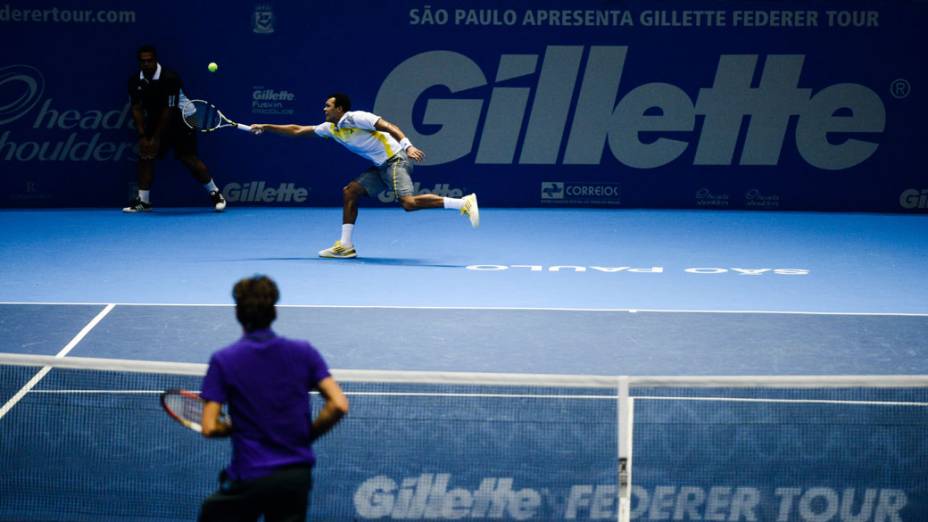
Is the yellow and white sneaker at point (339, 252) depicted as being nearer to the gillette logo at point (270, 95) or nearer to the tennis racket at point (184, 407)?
the gillette logo at point (270, 95)

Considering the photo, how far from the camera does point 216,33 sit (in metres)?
18.4

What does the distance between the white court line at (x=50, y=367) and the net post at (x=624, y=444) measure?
99.9 inches

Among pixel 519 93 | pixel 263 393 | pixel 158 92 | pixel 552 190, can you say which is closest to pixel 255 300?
pixel 263 393

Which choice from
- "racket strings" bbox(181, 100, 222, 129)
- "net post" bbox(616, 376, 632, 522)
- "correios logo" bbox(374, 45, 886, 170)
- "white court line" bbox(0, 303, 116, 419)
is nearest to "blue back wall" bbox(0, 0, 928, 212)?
"correios logo" bbox(374, 45, 886, 170)

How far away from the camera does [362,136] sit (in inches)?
542

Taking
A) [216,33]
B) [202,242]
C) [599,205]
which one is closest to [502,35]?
[599,205]

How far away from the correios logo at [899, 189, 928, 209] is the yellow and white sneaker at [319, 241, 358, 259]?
28.7 ft

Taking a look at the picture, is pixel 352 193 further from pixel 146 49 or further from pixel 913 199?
pixel 913 199

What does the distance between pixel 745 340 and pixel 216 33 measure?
10720 mm

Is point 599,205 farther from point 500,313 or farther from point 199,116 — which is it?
point 500,313

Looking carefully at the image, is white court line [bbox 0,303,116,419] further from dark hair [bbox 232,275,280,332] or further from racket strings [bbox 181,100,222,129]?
racket strings [bbox 181,100,222,129]

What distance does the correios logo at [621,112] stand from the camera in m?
18.4

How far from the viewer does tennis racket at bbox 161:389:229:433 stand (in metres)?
4.70

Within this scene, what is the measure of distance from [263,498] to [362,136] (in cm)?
952
